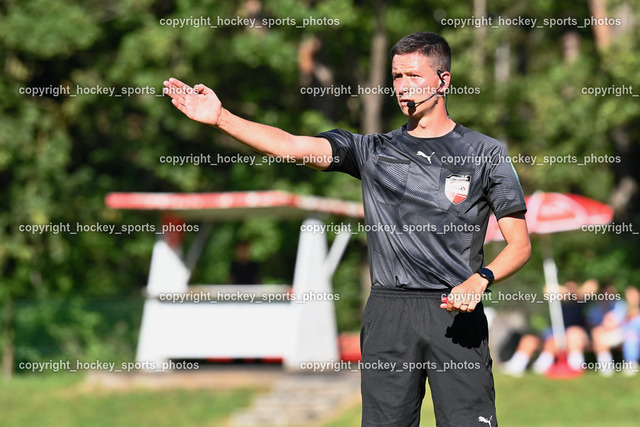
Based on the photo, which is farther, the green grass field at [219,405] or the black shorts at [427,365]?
the green grass field at [219,405]

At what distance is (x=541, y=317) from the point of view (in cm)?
2152

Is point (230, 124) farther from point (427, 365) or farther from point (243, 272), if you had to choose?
point (243, 272)

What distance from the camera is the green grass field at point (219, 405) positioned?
47.5 feet

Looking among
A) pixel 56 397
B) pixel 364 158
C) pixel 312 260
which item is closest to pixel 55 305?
pixel 56 397

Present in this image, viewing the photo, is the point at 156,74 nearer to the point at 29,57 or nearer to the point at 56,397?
the point at 29,57

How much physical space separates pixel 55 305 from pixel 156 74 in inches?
257

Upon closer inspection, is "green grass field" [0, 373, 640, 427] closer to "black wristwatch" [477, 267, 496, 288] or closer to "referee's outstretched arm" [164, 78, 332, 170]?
"black wristwatch" [477, 267, 496, 288]

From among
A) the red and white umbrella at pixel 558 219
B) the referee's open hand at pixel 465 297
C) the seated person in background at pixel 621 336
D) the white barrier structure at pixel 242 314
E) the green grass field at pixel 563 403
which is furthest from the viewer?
the white barrier structure at pixel 242 314

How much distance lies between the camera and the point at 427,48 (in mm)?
4508

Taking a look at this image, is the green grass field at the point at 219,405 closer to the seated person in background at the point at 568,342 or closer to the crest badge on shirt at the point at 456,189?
the seated person in background at the point at 568,342

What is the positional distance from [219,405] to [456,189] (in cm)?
1252

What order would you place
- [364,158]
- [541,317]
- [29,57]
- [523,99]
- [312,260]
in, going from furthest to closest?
1. [523,99]
2. [29,57]
3. [541,317]
4. [312,260]
5. [364,158]

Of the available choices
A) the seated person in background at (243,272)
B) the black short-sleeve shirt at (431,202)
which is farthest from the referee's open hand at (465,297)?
the seated person in background at (243,272)

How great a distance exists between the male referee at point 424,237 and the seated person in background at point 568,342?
40.8 feet
